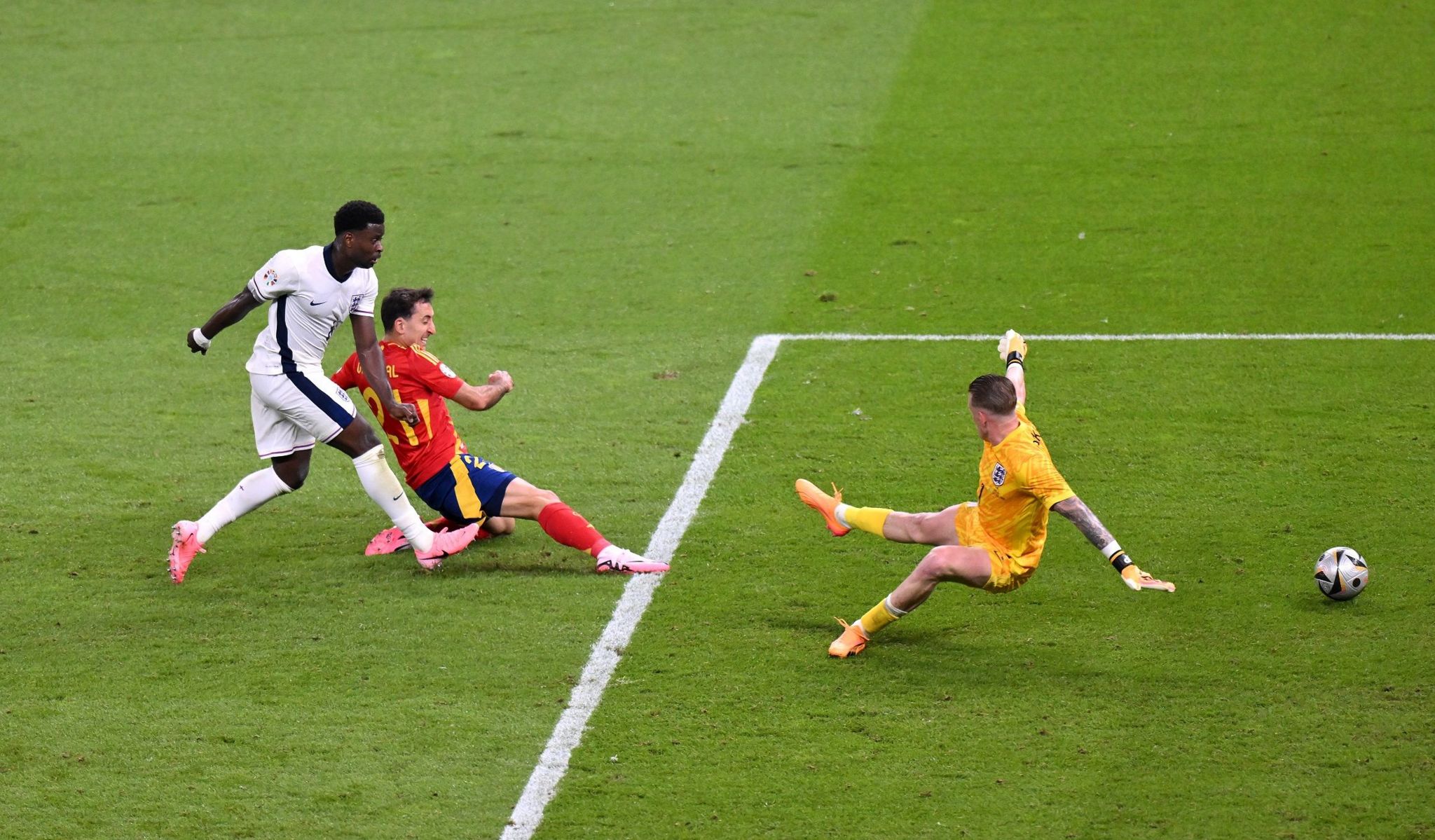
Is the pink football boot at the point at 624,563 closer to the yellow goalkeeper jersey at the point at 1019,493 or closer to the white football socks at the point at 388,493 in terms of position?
the white football socks at the point at 388,493

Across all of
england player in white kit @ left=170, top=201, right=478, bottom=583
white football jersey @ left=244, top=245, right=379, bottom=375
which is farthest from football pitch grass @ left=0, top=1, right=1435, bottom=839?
white football jersey @ left=244, top=245, right=379, bottom=375

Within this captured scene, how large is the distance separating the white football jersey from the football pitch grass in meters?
1.12

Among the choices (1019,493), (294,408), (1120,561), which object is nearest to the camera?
(1120,561)

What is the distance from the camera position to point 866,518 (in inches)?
287

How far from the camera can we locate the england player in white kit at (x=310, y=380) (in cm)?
744

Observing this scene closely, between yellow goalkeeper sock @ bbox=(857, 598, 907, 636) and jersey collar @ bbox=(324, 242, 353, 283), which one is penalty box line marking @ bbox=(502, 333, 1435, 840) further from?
jersey collar @ bbox=(324, 242, 353, 283)

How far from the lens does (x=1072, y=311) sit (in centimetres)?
1180

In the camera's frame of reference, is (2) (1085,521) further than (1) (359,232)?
No

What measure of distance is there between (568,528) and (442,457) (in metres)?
0.73

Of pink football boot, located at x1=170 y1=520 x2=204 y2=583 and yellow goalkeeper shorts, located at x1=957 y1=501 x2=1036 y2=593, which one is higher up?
yellow goalkeeper shorts, located at x1=957 y1=501 x2=1036 y2=593

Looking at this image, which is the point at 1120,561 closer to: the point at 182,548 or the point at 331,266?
the point at 331,266

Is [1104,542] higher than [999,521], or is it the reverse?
[1104,542]

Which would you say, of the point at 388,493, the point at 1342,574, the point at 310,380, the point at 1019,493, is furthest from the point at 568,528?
the point at 1342,574

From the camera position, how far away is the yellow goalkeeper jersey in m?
6.41
